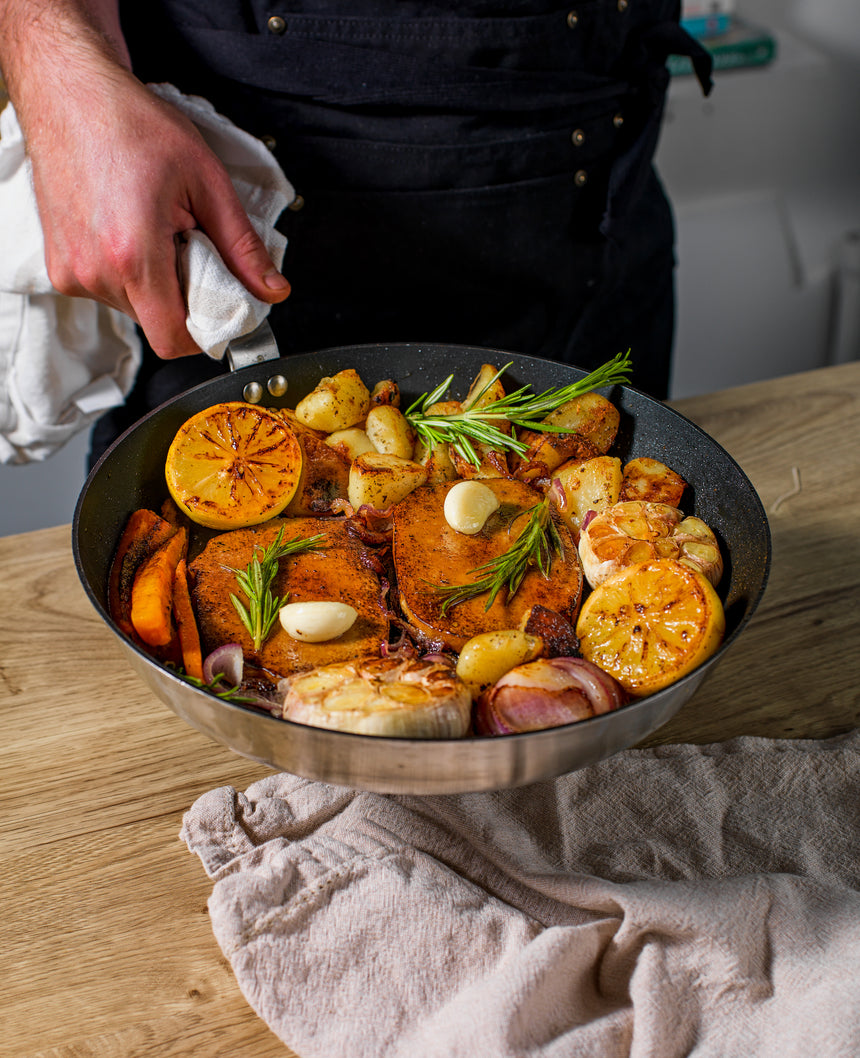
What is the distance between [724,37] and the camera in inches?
115

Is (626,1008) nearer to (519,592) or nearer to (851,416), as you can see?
(519,592)

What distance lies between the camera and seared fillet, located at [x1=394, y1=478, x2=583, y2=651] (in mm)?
859

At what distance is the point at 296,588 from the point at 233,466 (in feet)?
0.52

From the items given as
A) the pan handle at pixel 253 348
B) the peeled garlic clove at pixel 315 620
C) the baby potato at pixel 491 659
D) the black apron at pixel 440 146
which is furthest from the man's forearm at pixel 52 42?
the baby potato at pixel 491 659

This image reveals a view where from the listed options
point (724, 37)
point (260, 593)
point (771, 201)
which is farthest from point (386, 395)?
point (771, 201)

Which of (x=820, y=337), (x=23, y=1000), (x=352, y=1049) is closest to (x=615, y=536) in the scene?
(x=352, y=1049)

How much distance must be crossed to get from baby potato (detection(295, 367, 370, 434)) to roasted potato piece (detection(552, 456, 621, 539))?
0.81 ft

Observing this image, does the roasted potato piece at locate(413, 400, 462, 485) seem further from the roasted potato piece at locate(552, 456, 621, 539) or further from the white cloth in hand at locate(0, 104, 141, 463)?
the white cloth in hand at locate(0, 104, 141, 463)

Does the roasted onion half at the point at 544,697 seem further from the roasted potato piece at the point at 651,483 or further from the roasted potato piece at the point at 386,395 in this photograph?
the roasted potato piece at the point at 386,395

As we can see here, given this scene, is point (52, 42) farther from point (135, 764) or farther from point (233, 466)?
point (135, 764)

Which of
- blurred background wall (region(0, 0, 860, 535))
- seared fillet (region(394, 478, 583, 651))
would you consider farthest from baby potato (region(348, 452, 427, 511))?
blurred background wall (region(0, 0, 860, 535))

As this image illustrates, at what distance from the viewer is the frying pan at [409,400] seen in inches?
26.9

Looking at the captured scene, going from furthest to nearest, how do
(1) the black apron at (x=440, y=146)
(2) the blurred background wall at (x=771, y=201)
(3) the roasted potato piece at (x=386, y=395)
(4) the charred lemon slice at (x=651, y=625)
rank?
(2) the blurred background wall at (x=771, y=201) < (1) the black apron at (x=440, y=146) < (3) the roasted potato piece at (x=386, y=395) < (4) the charred lemon slice at (x=651, y=625)

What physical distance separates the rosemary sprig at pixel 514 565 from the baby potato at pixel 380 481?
14cm
